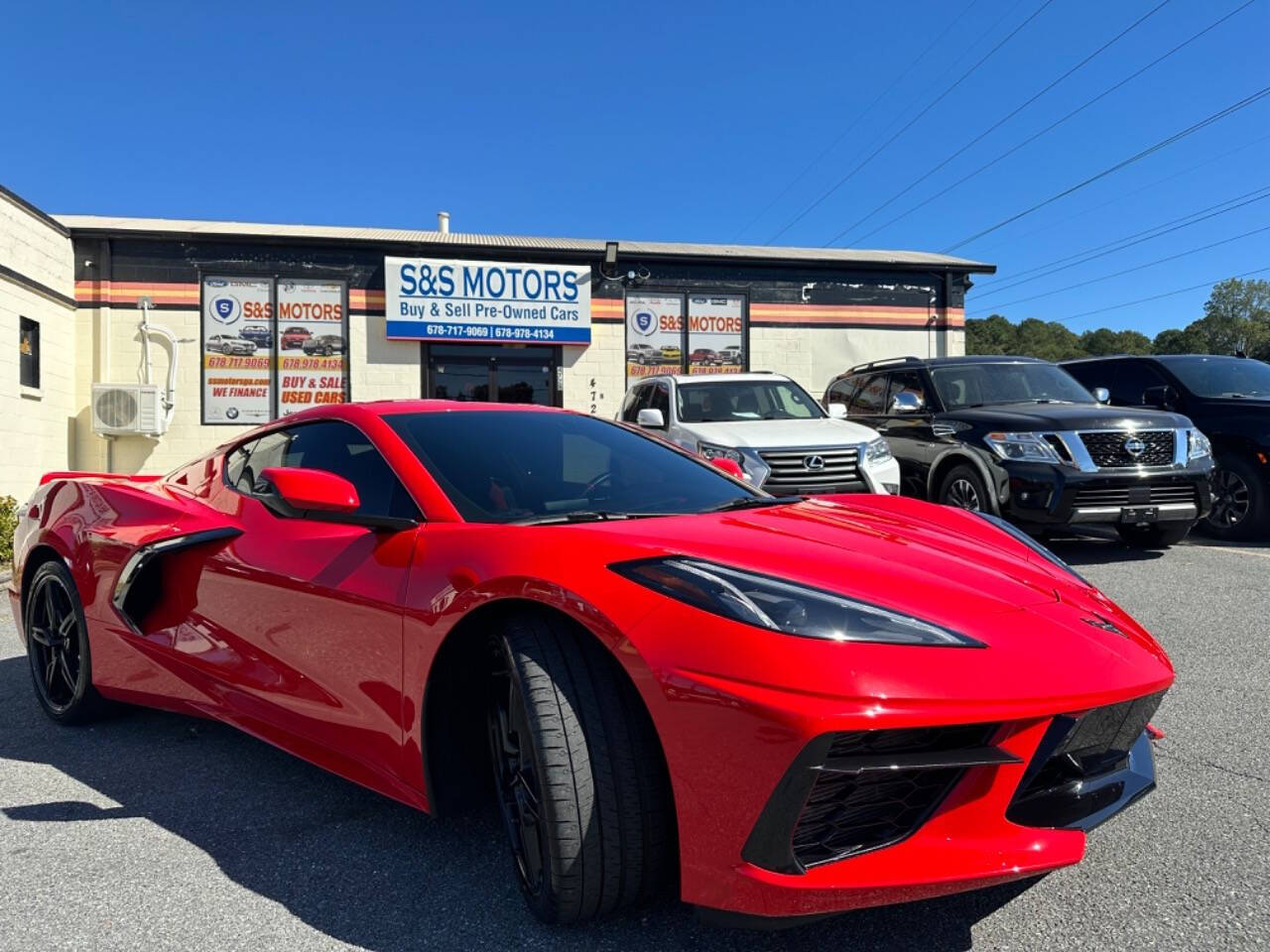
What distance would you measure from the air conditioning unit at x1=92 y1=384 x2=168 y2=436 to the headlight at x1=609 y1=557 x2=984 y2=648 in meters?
13.7

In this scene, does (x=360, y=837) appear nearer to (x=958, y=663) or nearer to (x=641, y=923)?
(x=641, y=923)

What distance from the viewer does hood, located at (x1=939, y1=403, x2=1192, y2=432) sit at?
6758mm

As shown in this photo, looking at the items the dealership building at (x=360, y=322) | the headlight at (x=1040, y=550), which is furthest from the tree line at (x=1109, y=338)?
the headlight at (x=1040, y=550)

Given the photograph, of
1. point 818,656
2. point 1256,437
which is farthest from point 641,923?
point 1256,437

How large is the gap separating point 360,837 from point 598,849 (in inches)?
38.8

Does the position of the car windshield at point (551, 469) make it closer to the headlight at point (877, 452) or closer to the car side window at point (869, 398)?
the headlight at point (877, 452)

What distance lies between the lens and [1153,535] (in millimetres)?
7406

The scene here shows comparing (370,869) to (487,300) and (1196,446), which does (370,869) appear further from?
(487,300)

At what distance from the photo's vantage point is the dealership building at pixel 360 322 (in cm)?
1369

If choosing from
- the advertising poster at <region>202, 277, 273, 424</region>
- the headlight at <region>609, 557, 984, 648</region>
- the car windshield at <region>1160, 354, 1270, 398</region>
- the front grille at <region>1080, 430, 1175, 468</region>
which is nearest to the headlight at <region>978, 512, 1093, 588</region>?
the headlight at <region>609, 557, 984, 648</region>

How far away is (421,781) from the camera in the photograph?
2.23 metres

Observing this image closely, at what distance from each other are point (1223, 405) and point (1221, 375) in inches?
31.0

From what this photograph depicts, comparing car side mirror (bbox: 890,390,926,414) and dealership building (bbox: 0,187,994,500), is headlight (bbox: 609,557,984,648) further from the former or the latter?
dealership building (bbox: 0,187,994,500)

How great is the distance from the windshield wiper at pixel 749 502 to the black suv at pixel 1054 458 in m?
4.29
